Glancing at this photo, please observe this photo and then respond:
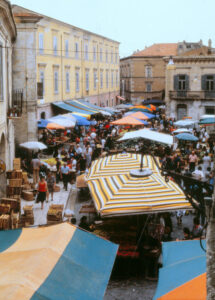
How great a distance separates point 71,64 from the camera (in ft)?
115

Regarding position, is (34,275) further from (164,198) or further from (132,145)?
(132,145)

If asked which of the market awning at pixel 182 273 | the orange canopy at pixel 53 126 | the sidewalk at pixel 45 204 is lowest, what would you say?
the sidewalk at pixel 45 204

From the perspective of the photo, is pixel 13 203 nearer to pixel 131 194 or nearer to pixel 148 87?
pixel 131 194

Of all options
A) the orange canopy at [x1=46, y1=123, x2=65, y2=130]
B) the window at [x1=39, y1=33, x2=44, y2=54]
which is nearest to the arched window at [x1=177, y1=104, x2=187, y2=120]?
the window at [x1=39, y1=33, x2=44, y2=54]

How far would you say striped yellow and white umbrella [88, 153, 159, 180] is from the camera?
12.0 meters

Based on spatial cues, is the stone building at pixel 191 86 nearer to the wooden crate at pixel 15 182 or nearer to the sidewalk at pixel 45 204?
the sidewalk at pixel 45 204

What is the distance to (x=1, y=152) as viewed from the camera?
1578cm

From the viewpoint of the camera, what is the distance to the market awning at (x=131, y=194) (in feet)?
30.3

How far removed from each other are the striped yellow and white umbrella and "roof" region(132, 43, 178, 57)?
4634 centimetres

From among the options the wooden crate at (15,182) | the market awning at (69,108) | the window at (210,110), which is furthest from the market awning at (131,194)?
the window at (210,110)

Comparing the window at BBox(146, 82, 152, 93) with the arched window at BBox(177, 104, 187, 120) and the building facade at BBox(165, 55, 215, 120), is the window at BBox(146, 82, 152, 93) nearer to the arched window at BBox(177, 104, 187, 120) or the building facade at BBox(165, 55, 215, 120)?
the building facade at BBox(165, 55, 215, 120)

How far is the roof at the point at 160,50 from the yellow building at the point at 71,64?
7.17 meters

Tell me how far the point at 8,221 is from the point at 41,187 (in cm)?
329

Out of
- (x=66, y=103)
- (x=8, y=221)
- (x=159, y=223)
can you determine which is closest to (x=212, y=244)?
(x=159, y=223)
